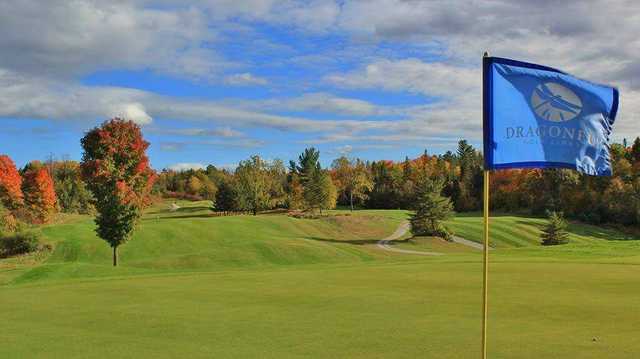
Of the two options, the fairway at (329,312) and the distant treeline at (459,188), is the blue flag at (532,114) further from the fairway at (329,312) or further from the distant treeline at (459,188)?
the distant treeline at (459,188)

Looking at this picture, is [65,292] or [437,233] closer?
[65,292]

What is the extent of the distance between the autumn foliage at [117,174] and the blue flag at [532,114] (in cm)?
3283

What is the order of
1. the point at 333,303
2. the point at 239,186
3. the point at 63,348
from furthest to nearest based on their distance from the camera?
the point at 239,186, the point at 333,303, the point at 63,348

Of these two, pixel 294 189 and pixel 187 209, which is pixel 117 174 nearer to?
pixel 294 189

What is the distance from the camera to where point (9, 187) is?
7888cm

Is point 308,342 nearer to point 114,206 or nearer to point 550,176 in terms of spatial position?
point 114,206

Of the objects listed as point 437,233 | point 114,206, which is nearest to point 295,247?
point 114,206

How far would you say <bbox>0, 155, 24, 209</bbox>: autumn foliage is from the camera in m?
78.8

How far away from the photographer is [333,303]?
15820 millimetres

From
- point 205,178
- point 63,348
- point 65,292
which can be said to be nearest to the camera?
point 63,348

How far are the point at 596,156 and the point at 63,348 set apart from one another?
381 inches

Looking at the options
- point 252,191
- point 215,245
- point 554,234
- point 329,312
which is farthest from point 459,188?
point 329,312

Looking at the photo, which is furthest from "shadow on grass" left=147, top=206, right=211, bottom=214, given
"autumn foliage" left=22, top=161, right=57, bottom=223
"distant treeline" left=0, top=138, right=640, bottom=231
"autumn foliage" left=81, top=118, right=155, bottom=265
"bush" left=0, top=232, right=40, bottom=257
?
"autumn foliage" left=81, top=118, right=155, bottom=265

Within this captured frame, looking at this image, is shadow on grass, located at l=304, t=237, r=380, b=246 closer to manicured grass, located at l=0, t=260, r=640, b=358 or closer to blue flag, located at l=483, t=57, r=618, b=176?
manicured grass, located at l=0, t=260, r=640, b=358
